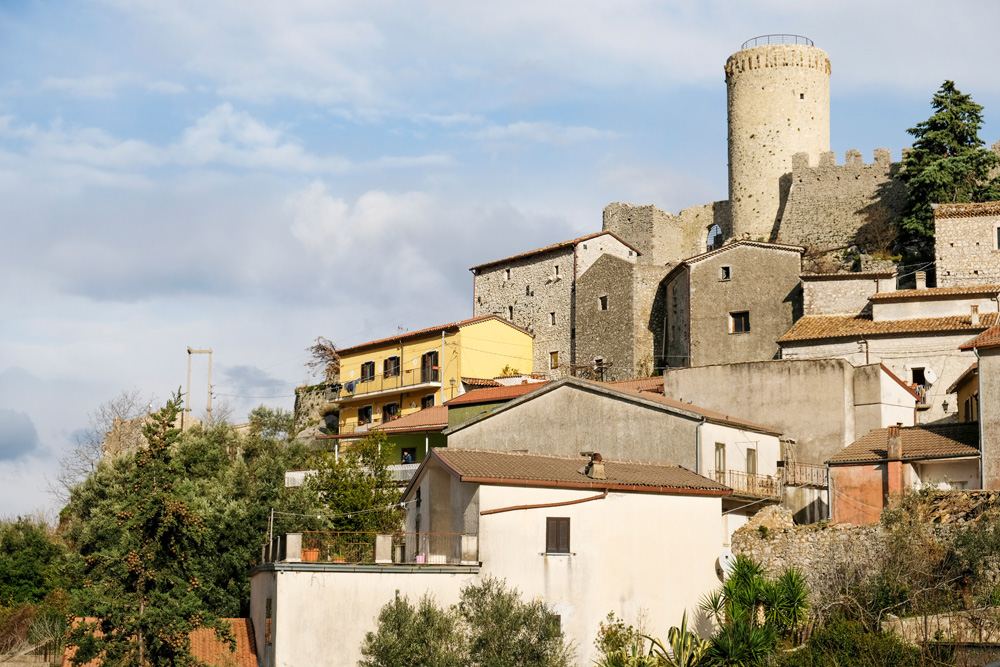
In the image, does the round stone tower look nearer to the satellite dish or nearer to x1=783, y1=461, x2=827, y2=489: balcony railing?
x1=783, y1=461, x2=827, y2=489: balcony railing

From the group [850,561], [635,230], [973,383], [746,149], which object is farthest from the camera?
[635,230]

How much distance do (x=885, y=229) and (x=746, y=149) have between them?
9192 millimetres

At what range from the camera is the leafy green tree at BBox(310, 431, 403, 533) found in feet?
125

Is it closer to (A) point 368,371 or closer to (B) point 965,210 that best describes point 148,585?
(B) point 965,210

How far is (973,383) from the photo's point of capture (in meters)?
35.1

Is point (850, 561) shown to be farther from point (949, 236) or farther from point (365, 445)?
point (949, 236)

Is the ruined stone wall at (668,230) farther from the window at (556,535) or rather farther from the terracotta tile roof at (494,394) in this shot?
→ the window at (556,535)

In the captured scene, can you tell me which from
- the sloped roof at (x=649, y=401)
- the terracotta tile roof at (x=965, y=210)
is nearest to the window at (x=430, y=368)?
the sloped roof at (x=649, y=401)

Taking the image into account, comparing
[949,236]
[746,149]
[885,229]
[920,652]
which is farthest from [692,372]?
[746,149]

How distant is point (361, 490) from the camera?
39031mm

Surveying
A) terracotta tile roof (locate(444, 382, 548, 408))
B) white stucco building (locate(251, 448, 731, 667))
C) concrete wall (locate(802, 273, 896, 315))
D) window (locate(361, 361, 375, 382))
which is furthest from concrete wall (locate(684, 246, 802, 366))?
white stucco building (locate(251, 448, 731, 667))

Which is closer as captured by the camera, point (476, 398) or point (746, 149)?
point (476, 398)

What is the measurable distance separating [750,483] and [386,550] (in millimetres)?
12585

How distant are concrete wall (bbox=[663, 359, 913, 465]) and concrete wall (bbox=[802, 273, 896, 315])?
7.19m
